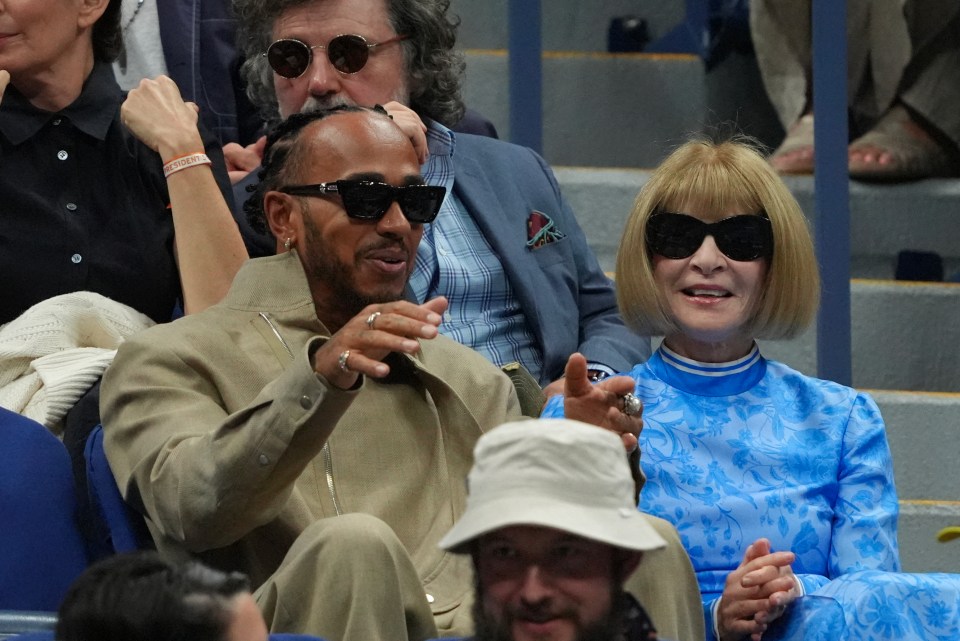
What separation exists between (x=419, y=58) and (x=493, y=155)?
0.95 ft

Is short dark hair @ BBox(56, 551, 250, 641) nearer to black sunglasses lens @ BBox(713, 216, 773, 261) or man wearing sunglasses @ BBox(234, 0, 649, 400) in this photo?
black sunglasses lens @ BBox(713, 216, 773, 261)

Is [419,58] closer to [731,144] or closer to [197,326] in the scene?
[731,144]

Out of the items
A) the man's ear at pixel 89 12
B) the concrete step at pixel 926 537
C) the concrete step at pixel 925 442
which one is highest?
the man's ear at pixel 89 12

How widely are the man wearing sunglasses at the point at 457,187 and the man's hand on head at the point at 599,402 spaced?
89 cm

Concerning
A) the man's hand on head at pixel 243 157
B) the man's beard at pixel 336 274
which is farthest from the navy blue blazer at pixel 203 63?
the man's beard at pixel 336 274

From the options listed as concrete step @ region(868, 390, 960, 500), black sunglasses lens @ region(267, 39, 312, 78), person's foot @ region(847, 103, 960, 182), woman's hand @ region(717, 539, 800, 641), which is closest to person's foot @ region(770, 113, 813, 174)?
person's foot @ region(847, 103, 960, 182)

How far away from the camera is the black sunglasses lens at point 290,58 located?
3689 mm

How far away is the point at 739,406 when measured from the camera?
3.01m

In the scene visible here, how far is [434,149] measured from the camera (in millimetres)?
3715

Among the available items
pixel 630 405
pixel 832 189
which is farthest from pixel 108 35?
pixel 832 189

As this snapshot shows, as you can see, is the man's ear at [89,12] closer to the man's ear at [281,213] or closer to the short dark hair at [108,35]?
the short dark hair at [108,35]

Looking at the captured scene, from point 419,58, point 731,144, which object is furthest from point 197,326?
point 419,58

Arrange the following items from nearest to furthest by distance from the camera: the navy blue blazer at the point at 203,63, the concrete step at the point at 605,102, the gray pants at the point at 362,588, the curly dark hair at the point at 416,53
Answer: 1. the gray pants at the point at 362,588
2. the curly dark hair at the point at 416,53
3. the navy blue blazer at the point at 203,63
4. the concrete step at the point at 605,102

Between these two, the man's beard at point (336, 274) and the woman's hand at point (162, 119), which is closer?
the man's beard at point (336, 274)
